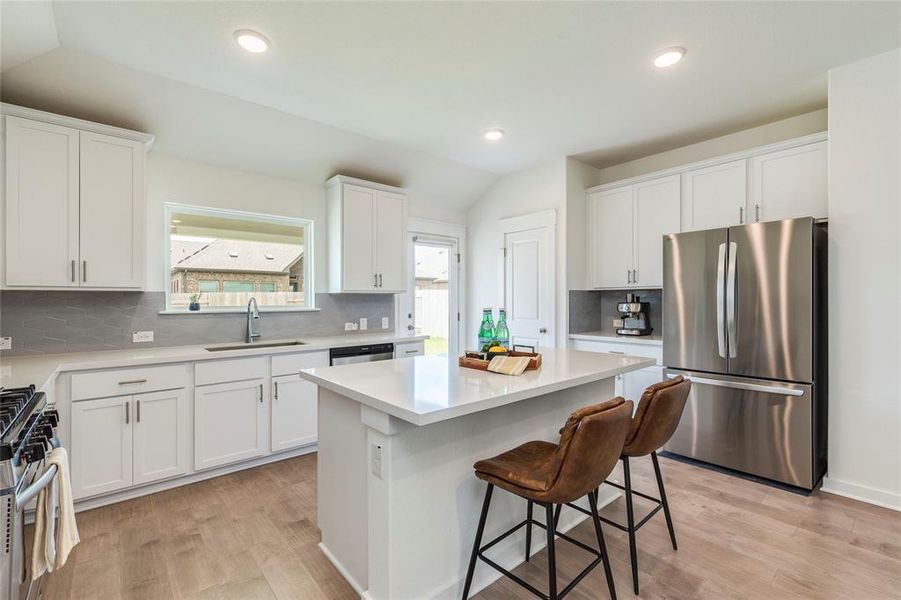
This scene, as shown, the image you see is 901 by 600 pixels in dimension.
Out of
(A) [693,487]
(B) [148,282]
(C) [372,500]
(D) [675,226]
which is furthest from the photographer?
(D) [675,226]

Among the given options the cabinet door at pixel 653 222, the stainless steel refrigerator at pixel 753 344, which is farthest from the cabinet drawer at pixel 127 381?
the cabinet door at pixel 653 222

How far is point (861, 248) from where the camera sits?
8.91ft

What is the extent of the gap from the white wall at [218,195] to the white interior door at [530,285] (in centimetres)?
206

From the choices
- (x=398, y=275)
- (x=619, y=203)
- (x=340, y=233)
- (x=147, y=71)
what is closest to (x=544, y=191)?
(x=619, y=203)

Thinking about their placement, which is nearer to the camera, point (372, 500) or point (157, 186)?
point (372, 500)

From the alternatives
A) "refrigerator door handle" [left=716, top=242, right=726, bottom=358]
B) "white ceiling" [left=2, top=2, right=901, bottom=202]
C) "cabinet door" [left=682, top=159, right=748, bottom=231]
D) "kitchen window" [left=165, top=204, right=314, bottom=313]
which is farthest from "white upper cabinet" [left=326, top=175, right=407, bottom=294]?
"refrigerator door handle" [left=716, top=242, right=726, bottom=358]

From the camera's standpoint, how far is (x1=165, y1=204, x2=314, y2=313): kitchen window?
11.5 ft

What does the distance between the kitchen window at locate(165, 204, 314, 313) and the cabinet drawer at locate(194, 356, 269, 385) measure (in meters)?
0.70

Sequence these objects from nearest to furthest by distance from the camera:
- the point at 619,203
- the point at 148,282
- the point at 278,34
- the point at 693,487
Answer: the point at 278,34 < the point at 693,487 < the point at 148,282 < the point at 619,203

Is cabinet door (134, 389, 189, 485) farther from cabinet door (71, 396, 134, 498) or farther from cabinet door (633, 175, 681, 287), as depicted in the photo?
cabinet door (633, 175, 681, 287)

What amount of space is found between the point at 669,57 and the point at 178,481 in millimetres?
4232

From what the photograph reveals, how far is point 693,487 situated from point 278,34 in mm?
3836

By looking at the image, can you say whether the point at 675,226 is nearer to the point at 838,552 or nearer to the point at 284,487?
the point at 838,552

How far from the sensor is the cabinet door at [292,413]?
3.34 m
